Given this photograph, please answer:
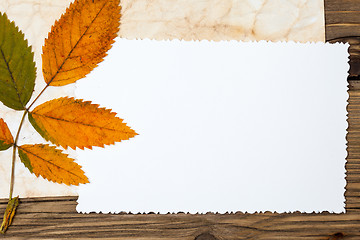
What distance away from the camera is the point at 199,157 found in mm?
428

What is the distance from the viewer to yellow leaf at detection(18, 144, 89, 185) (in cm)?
41

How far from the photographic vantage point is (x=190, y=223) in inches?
16.8

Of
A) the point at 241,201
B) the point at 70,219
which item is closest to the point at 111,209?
the point at 70,219

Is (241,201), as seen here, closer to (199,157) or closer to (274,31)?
(199,157)

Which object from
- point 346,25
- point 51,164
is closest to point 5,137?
point 51,164

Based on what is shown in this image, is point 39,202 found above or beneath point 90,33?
beneath

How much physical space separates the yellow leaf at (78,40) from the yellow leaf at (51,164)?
9 centimetres

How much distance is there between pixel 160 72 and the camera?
0.43 metres

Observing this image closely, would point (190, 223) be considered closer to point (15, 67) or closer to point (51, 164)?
point (51, 164)

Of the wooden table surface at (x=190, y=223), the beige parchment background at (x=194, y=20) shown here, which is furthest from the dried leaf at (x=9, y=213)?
the beige parchment background at (x=194, y=20)

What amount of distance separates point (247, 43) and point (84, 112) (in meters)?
0.24

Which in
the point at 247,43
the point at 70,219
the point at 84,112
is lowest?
the point at 70,219

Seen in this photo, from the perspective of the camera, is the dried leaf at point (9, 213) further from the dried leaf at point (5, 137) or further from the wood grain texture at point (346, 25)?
the wood grain texture at point (346, 25)

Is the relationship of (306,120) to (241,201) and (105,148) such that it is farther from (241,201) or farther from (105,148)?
(105,148)
